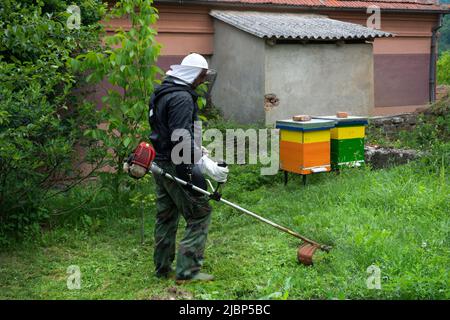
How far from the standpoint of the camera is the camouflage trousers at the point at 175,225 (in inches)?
220

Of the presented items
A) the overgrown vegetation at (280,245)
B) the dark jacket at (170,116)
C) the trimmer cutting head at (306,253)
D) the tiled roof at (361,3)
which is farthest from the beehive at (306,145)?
the tiled roof at (361,3)

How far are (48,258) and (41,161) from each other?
3.97 ft

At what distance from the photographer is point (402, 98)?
15758 millimetres

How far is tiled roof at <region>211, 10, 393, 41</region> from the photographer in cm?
1131

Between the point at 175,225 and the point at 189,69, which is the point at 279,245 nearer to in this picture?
the point at 175,225

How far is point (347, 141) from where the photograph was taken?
8.76 metres

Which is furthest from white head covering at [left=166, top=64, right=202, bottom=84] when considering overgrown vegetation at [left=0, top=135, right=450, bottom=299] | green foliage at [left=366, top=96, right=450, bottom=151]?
green foliage at [left=366, top=96, right=450, bottom=151]

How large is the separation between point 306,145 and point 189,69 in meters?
3.08

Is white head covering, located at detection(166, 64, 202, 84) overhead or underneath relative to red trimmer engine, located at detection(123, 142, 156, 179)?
overhead

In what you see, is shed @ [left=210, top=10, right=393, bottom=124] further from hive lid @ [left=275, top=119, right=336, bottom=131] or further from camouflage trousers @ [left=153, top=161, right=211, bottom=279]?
camouflage trousers @ [left=153, top=161, right=211, bottom=279]

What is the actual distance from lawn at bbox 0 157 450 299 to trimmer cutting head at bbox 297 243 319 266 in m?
0.07

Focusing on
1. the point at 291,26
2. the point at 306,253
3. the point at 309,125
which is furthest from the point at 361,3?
the point at 306,253

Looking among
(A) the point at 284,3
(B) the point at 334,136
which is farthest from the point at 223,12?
(B) the point at 334,136

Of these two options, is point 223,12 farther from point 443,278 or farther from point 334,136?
point 443,278
